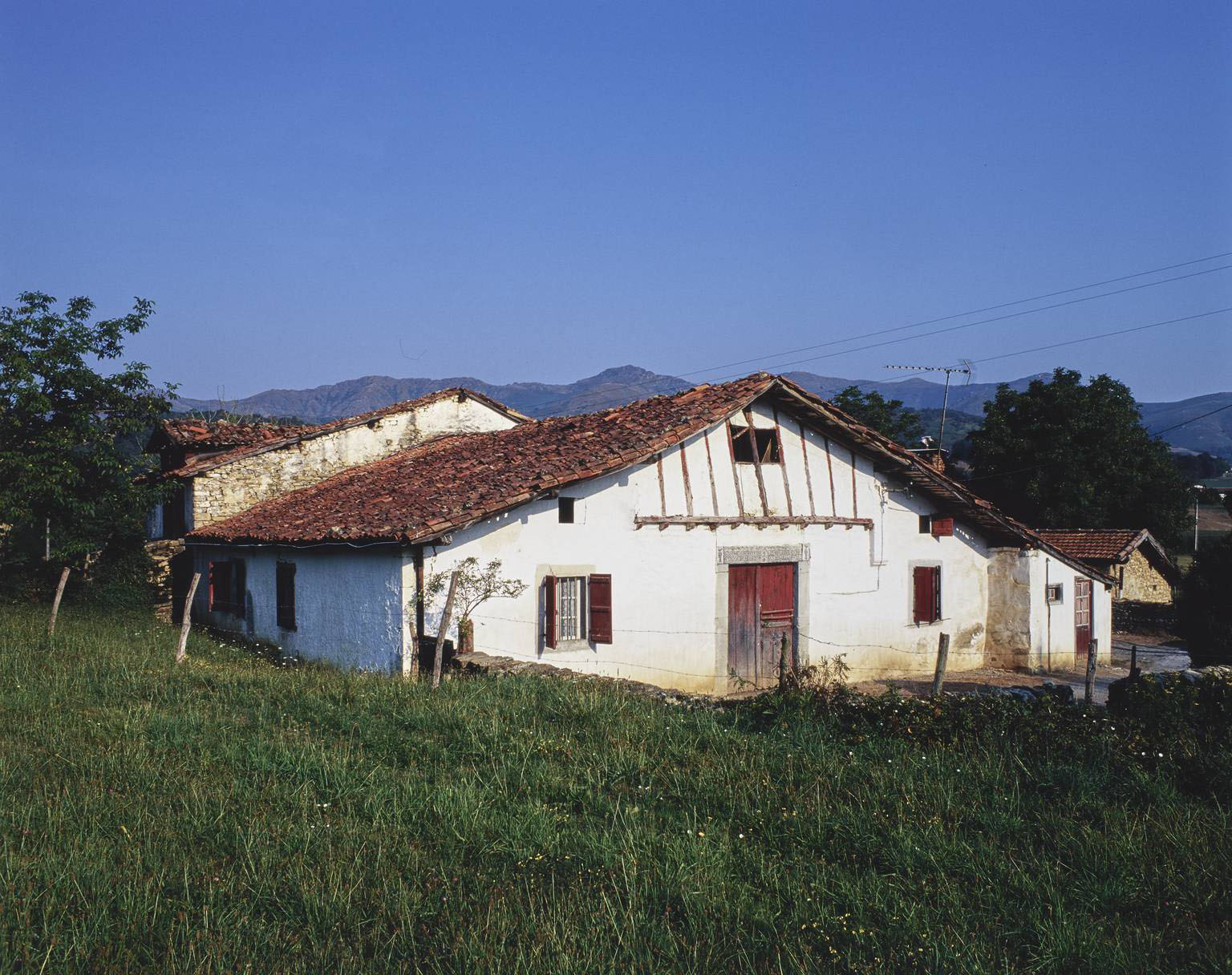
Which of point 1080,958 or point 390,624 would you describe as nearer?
point 1080,958

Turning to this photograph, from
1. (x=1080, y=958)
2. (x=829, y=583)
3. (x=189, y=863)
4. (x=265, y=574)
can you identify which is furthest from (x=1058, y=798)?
(x=265, y=574)

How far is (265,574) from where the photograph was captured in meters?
17.6

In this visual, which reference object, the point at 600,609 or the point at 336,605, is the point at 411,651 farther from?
the point at 600,609

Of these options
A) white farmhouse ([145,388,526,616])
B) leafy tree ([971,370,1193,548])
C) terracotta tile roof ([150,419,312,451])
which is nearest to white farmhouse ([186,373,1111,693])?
white farmhouse ([145,388,526,616])

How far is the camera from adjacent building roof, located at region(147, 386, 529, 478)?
65.3ft

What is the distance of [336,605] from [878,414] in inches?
1564

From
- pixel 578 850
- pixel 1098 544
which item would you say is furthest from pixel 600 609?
pixel 1098 544

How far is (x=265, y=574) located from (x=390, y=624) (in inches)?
212

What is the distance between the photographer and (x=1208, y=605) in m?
20.9

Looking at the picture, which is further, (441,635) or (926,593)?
(926,593)

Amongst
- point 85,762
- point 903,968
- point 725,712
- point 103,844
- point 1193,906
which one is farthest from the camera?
point 725,712

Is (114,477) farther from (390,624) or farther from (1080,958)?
(1080,958)

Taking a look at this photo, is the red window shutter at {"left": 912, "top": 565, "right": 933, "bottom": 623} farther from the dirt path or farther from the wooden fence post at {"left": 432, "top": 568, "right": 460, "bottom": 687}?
the wooden fence post at {"left": 432, "top": 568, "right": 460, "bottom": 687}

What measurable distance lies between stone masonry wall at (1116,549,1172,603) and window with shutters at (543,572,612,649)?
23821 millimetres
